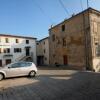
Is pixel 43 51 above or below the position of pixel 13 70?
above

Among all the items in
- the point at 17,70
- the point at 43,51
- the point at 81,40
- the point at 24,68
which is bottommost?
the point at 17,70

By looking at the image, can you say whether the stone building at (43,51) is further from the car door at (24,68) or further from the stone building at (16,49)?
the car door at (24,68)

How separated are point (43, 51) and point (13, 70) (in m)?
28.0

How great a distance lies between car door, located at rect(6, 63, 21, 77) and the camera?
15086 mm

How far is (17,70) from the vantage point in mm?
15438

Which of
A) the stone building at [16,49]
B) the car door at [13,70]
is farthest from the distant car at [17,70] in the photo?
the stone building at [16,49]

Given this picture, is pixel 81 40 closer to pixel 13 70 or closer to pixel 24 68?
pixel 24 68

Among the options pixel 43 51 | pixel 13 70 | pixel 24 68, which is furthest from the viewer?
pixel 43 51

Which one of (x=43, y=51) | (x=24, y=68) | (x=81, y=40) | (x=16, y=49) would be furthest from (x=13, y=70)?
(x=43, y=51)

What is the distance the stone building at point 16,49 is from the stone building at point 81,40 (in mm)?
14101

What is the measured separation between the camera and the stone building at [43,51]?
132 feet

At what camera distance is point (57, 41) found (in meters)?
30.8

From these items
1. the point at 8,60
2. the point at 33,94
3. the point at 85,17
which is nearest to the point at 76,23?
the point at 85,17

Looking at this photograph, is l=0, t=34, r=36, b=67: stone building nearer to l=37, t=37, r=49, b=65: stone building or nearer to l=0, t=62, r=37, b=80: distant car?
l=37, t=37, r=49, b=65: stone building
